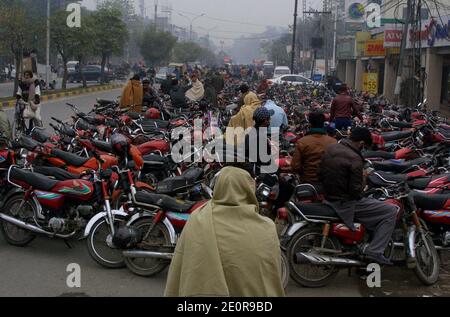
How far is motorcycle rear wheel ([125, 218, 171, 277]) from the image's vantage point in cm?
542

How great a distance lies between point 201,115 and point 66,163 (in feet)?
17.0

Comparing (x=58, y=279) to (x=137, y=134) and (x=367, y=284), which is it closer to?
(x=367, y=284)

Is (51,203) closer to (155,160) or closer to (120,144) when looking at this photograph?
(120,144)

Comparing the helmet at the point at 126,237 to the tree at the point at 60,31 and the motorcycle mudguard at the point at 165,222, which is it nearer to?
the motorcycle mudguard at the point at 165,222

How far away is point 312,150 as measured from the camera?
19.7ft

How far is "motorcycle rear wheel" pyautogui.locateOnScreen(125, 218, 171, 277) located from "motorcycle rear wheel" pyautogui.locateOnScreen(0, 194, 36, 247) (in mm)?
1292

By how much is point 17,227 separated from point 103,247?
43.5 inches

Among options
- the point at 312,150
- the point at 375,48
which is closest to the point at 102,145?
the point at 312,150

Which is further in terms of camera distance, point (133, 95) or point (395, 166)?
point (133, 95)

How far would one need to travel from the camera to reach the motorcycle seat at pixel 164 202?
5.45 metres

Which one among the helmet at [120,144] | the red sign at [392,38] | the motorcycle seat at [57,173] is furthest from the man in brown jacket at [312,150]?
the red sign at [392,38]

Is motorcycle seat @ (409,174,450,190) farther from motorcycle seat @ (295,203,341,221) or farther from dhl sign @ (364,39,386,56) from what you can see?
dhl sign @ (364,39,386,56)

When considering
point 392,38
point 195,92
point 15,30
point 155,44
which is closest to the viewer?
point 195,92

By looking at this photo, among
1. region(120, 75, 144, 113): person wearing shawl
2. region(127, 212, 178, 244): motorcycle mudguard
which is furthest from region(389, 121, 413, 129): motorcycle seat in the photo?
region(127, 212, 178, 244): motorcycle mudguard
